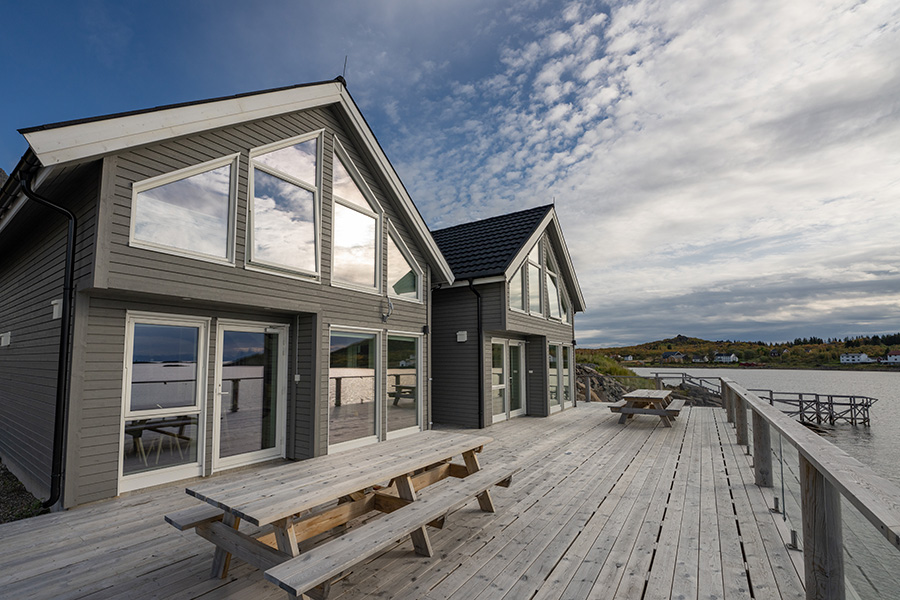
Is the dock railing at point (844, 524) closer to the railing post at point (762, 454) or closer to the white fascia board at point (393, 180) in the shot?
the railing post at point (762, 454)

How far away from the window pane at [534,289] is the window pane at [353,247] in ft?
15.8

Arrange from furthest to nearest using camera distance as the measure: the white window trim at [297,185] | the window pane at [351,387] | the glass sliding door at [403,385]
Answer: the glass sliding door at [403,385] < the window pane at [351,387] < the white window trim at [297,185]

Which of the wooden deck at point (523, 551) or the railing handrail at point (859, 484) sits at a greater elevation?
the railing handrail at point (859, 484)

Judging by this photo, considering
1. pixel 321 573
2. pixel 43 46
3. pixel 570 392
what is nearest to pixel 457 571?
pixel 321 573

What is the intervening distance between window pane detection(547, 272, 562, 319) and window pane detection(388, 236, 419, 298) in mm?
5054

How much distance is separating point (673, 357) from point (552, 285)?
22085mm

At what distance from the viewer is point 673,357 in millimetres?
29688

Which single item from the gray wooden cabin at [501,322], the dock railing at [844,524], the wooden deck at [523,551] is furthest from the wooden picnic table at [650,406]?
the dock railing at [844,524]

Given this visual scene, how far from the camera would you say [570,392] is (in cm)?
1320

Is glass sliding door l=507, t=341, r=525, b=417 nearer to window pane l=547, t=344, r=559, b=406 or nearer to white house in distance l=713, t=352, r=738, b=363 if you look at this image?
window pane l=547, t=344, r=559, b=406

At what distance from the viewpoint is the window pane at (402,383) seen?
745 cm

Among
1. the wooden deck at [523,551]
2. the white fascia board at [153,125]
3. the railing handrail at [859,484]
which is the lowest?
the wooden deck at [523,551]

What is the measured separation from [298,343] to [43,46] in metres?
15.6

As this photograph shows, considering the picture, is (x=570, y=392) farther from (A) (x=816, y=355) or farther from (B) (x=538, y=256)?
(A) (x=816, y=355)
